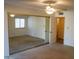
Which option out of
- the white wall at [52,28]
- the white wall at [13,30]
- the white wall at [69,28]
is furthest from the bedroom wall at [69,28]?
the white wall at [13,30]

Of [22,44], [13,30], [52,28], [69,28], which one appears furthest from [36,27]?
[69,28]

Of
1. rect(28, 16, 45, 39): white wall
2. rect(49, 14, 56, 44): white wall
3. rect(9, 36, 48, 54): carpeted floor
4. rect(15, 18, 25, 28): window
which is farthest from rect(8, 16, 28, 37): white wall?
rect(49, 14, 56, 44): white wall

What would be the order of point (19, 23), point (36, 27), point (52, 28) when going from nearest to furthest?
point (52, 28)
point (36, 27)
point (19, 23)

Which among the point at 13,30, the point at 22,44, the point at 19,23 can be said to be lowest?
the point at 22,44

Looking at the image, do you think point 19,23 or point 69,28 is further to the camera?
point 19,23

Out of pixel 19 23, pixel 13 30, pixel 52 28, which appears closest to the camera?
pixel 52 28

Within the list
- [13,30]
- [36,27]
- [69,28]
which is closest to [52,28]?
[69,28]

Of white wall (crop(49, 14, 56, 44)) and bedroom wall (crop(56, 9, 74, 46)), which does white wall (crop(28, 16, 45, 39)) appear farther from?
bedroom wall (crop(56, 9, 74, 46))

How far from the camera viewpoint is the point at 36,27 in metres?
10.5

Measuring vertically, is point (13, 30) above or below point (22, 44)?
above

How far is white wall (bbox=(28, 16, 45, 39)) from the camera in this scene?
9545mm

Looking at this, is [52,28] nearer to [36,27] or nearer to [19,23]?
[36,27]

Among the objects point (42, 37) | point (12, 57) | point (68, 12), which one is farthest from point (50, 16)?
point (12, 57)
